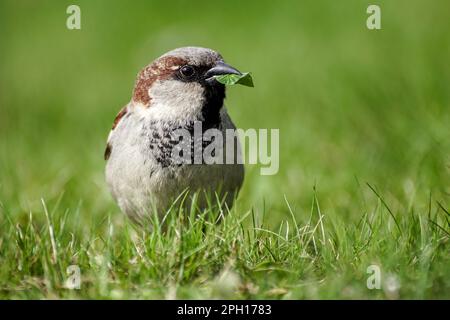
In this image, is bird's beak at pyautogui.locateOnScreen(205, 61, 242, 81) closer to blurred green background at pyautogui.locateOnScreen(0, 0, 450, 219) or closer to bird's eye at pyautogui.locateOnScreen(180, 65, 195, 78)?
bird's eye at pyautogui.locateOnScreen(180, 65, 195, 78)

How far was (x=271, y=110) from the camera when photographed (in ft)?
19.5

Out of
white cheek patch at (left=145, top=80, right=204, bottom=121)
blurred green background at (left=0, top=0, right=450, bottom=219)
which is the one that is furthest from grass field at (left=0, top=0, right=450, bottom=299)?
white cheek patch at (left=145, top=80, right=204, bottom=121)

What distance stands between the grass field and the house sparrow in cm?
Result: 17

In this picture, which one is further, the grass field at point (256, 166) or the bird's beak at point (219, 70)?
the bird's beak at point (219, 70)

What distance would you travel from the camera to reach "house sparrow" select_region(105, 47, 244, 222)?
3.47m

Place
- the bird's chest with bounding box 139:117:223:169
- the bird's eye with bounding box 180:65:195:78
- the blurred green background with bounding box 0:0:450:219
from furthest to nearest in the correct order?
the blurred green background with bounding box 0:0:450:219 → the bird's eye with bounding box 180:65:195:78 → the bird's chest with bounding box 139:117:223:169

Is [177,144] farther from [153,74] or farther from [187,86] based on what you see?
[153,74]

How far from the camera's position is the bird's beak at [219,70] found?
3.50 meters

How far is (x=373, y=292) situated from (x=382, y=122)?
2632 mm

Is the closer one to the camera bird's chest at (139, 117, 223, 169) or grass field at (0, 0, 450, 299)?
grass field at (0, 0, 450, 299)

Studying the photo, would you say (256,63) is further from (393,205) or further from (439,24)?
(393,205)

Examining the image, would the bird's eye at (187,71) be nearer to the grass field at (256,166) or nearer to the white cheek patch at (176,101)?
the white cheek patch at (176,101)

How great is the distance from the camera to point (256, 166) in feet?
16.5

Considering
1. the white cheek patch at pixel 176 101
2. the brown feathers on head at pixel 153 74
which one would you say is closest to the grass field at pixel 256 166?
the white cheek patch at pixel 176 101
